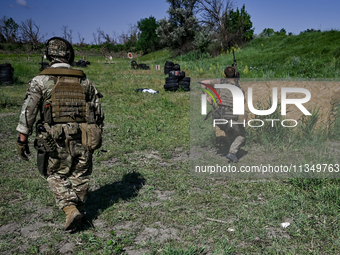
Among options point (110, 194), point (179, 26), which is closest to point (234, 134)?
point (110, 194)

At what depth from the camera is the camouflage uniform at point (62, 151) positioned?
3.07 m

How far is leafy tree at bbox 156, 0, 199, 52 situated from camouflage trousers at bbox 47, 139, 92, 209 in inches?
1240

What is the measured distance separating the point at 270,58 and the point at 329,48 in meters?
3.11

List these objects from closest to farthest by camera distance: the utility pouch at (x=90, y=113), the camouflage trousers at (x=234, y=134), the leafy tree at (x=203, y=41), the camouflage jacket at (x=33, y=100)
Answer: the camouflage jacket at (x=33, y=100) → the utility pouch at (x=90, y=113) → the camouflage trousers at (x=234, y=134) → the leafy tree at (x=203, y=41)

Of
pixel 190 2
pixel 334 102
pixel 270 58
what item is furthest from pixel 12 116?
pixel 190 2

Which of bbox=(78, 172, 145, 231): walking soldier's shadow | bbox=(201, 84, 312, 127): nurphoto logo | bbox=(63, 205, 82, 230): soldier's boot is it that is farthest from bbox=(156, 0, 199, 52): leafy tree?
bbox=(63, 205, 82, 230): soldier's boot

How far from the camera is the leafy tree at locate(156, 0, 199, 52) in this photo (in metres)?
33.9

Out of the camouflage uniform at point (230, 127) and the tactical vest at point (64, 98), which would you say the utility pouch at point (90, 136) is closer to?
the tactical vest at point (64, 98)

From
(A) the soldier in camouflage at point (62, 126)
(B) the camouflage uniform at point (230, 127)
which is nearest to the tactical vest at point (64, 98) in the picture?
(A) the soldier in camouflage at point (62, 126)

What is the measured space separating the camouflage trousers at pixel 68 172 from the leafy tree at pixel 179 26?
31504 mm

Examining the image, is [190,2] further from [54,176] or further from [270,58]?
[54,176]

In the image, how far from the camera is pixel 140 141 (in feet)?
21.9

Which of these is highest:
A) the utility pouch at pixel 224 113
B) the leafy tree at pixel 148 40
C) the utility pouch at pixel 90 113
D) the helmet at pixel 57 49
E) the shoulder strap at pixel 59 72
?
the leafy tree at pixel 148 40

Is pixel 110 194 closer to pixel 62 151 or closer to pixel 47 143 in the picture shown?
pixel 62 151
